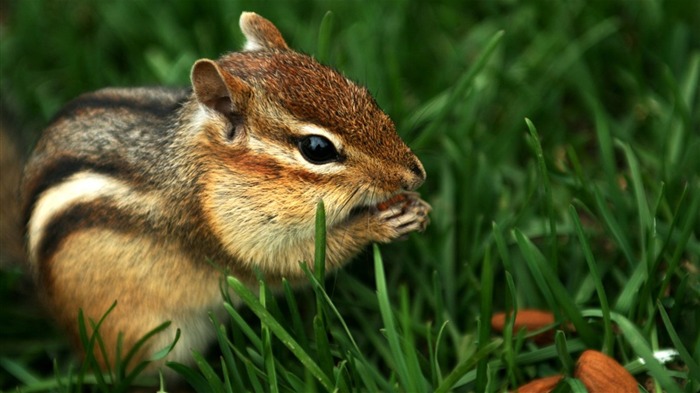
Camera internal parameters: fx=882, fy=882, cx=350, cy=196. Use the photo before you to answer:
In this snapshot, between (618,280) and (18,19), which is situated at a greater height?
(18,19)

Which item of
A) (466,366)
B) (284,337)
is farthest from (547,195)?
(284,337)

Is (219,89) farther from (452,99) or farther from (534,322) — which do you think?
(534,322)

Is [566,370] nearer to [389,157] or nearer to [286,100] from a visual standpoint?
[389,157]

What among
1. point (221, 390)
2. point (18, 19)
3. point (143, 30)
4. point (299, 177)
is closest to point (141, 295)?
point (221, 390)

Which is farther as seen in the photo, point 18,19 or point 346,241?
point 18,19

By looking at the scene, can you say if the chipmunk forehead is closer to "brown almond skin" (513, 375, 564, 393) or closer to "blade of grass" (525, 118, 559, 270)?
"blade of grass" (525, 118, 559, 270)

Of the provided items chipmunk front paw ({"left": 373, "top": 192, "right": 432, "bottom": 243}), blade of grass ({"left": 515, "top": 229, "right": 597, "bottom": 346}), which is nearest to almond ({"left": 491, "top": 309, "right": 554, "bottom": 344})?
blade of grass ({"left": 515, "top": 229, "right": 597, "bottom": 346})

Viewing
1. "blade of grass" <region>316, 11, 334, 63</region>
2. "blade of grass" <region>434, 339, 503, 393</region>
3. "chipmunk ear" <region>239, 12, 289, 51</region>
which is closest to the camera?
"blade of grass" <region>434, 339, 503, 393</region>
